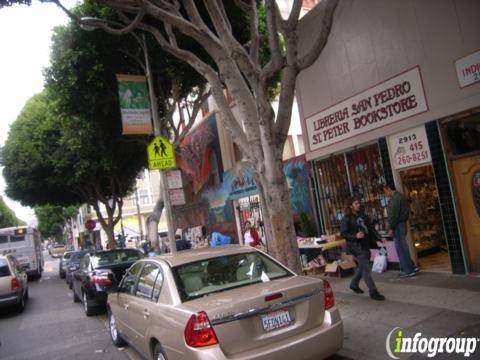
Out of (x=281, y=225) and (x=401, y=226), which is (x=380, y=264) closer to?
(x=401, y=226)

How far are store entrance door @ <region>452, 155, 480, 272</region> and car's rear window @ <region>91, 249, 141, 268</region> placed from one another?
724cm

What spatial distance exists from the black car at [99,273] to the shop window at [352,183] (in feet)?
16.3

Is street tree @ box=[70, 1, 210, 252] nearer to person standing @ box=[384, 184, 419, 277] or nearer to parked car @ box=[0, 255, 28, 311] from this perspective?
parked car @ box=[0, 255, 28, 311]

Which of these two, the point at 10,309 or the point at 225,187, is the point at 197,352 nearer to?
the point at 10,309

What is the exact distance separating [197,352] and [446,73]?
680 centimetres

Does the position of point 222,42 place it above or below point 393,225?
above

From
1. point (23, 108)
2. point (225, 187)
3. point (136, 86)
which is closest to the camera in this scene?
point (136, 86)

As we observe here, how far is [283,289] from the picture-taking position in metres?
4.33

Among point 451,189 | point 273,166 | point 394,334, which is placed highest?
point 273,166

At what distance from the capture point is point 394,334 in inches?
214

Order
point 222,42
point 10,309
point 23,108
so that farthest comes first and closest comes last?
point 23,108 < point 10,309 < point 222,42

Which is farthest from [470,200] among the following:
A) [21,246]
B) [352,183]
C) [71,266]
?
[21,246]

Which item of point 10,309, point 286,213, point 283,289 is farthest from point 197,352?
point 10,309

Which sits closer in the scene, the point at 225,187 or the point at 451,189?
the point at 451,189
